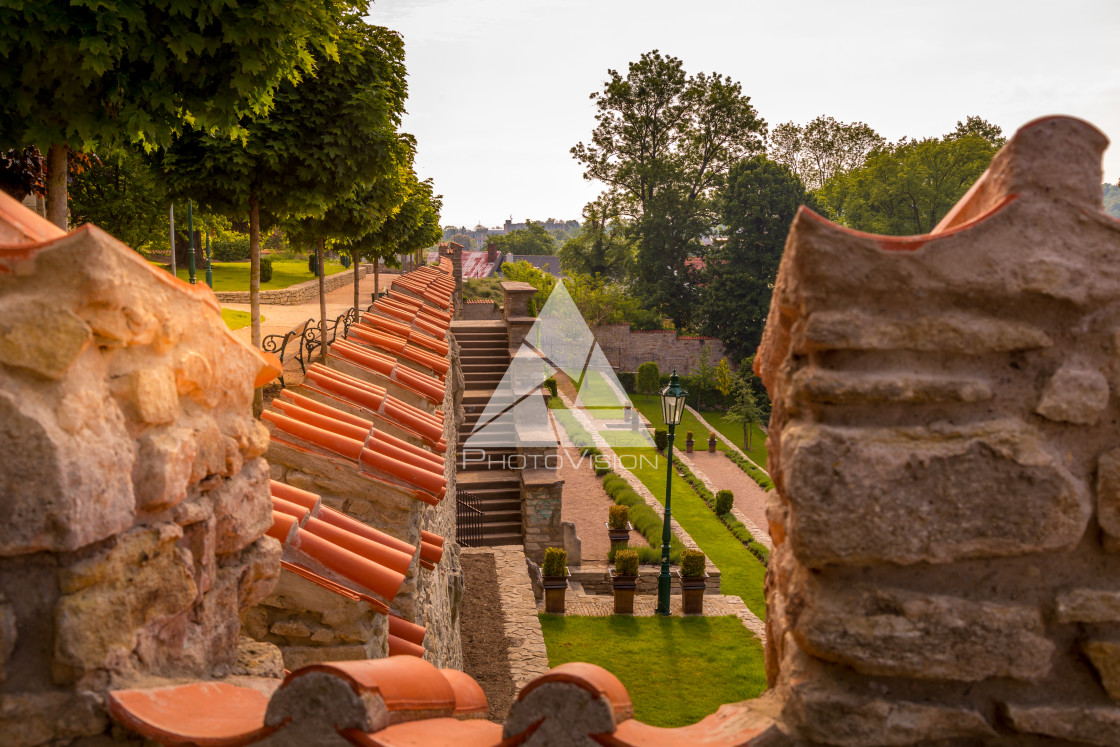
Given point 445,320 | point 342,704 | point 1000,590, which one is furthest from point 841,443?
point 445,320

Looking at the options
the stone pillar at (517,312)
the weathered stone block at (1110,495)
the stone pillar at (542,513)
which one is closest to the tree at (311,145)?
the weathered stone block at (1110,495)

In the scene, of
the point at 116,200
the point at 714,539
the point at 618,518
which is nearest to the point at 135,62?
the point at 116,200

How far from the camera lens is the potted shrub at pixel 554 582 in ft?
43.0

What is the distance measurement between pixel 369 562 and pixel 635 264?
136ft

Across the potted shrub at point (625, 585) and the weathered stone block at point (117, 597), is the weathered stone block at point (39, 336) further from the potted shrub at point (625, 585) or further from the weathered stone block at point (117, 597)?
the potted shrub at point (625, 585)

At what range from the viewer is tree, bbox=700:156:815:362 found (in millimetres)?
38906

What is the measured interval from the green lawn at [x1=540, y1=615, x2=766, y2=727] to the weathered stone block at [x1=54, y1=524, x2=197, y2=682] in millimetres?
8756

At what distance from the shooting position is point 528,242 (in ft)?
273

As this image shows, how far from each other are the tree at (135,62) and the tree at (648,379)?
102 ft

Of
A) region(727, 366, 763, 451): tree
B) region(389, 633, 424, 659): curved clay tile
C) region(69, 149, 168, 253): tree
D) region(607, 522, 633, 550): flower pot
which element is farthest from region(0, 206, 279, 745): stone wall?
region(727, 366, 763, 451): tree

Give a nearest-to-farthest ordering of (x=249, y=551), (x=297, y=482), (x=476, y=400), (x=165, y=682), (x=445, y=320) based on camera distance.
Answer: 1. (x=165, y=682)
2. (x=249, y=551)
3. (x=297, y=482)
4. (x=445, y=320)
5. (x=476, y=400)

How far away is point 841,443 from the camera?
1.70 m

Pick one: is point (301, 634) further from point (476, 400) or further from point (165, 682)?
point (476, 400)

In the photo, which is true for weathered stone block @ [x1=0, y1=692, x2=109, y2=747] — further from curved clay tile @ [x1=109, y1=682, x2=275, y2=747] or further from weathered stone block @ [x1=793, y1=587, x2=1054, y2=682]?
weathered stone block @ [x1=793, y1=587, x2=1054, y2=682]
